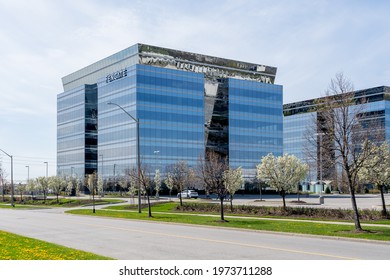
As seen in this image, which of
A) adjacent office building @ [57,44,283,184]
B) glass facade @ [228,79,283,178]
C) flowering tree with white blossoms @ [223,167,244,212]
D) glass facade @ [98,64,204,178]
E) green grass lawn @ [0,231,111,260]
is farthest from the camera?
glass facade @ [228,79,283,178]

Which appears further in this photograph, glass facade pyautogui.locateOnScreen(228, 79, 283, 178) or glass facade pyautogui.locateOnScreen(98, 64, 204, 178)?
glass facade pyautogui.locateOnScreen(228, 79, 283, 178)

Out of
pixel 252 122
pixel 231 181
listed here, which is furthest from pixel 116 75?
pixel 231 181

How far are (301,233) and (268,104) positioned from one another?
92.8 meters

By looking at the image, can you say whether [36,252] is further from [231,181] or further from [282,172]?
[282,172]

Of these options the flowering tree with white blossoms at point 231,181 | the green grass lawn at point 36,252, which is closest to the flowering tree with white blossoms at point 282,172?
the flowering tree with white blossoms at point 231,181

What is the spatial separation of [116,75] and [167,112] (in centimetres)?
1349

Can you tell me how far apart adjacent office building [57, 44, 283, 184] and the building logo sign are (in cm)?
10

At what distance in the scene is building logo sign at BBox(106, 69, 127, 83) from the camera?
99875mm

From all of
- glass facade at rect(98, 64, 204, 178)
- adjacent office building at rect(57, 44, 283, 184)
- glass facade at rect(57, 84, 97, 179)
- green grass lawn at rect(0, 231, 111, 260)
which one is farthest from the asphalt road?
glass facade at rect(57, 84, 97, 179)

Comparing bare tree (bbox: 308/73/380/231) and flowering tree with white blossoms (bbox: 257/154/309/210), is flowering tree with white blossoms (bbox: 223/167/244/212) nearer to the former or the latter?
flowering tree with white blossoms (bbox: 257/154/309/210)

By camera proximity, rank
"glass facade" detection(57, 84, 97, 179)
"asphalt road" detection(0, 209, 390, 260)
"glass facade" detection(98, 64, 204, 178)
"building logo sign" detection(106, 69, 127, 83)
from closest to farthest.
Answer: "asphalt road" detection(0, 209, 390, 260)
"glass facade" detection(98, 64, 204, 178)
"building logo sign" detection(106, 69, 127, 83)
"glass facade" detection(57, 84, 97, 179)

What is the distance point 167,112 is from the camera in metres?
99.4

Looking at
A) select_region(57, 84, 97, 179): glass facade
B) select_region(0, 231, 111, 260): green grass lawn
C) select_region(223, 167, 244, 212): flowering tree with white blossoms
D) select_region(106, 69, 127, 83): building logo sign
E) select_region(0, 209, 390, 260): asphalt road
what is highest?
select_region(106, 69, 127, 83): building logo sign

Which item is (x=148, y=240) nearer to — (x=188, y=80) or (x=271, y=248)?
(x=271, y=248)
